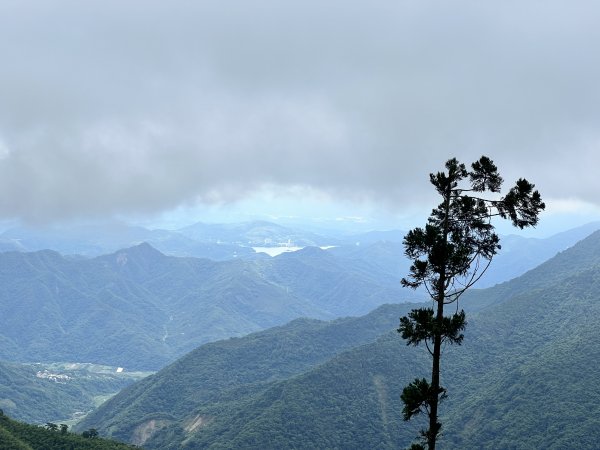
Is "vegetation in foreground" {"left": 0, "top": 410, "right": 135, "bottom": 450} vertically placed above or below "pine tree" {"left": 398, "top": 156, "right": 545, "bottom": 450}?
below

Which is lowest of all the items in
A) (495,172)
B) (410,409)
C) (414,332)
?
(410,409)

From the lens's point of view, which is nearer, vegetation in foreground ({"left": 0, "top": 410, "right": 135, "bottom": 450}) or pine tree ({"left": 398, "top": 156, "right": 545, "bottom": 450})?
pine tree ({"left": 398, "top": 156, "right": 545, "bottom": 450})

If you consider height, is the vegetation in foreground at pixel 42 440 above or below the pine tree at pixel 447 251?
below

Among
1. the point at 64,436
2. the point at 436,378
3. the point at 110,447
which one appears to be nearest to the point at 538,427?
the point at 110,447

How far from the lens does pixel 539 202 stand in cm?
3172

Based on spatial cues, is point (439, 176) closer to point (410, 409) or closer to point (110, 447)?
point (410, 409)

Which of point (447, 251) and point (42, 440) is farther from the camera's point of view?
point (42, 440)

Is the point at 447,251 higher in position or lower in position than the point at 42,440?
higher

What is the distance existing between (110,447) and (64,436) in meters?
16.3

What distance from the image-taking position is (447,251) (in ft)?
102

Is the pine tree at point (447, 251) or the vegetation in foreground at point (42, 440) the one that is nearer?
the pine tree at point (447, 251)

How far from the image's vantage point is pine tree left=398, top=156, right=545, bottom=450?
31.7 meters

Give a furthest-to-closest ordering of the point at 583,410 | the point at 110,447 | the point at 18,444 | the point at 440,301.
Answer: the point at 583,410 < the point at 110,447 < the point at 18,444 < the point at 440,301

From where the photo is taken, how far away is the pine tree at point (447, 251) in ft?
104
